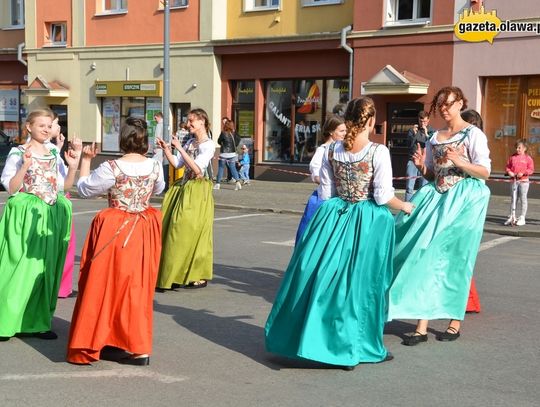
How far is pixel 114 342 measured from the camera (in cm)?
582

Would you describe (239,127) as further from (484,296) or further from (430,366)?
(430,366)

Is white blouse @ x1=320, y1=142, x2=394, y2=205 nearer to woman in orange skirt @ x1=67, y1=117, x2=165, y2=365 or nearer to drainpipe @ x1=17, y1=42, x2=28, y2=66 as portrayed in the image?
woman in orange skirt @ x1=67, y1=117, x2=165, y2=365

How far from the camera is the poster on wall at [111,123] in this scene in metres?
27.8

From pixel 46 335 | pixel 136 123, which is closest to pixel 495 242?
pixel 46 335

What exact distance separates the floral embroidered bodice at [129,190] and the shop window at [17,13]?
88.2ft

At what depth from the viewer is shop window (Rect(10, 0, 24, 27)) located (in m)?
31.0

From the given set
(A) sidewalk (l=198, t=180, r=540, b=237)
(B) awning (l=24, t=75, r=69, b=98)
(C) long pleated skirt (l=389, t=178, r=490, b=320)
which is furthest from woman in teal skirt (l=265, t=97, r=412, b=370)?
(B) awning (l=24, t=75, r=69, b=98)

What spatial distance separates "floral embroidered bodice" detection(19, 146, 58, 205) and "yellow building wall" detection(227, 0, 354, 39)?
16.3 meters

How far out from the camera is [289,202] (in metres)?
19.0

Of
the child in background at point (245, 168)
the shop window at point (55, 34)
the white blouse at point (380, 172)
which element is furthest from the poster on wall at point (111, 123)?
the white blouse at point (380, 172)

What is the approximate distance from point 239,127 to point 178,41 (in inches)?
122

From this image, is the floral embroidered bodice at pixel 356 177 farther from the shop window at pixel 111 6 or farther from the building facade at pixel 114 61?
the shop window at pixel 111 6

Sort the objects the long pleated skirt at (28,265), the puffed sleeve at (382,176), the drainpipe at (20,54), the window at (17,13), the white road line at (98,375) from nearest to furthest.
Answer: the white road line at (98,375)
the puffed sleeve at (382,176)
the long pleated skirt at (28,265)
the drainpipe at (20,54)
the window at (17,13)

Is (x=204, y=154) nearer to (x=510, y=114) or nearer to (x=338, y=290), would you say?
(x=338, y=290)
